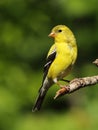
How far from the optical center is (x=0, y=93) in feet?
20.2

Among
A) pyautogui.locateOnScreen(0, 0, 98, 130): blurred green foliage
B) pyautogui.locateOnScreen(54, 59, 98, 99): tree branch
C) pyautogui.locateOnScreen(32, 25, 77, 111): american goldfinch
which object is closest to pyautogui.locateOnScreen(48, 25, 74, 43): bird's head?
pyautogui.locateOnScreen(32, 25, 77, 111): american goldfinch

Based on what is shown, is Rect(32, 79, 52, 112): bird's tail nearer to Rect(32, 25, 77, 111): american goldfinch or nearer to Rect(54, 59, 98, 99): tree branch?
Rect(32, 25, 77, 111): american goldfinch

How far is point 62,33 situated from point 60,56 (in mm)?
187

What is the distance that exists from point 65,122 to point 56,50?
1.53 metres

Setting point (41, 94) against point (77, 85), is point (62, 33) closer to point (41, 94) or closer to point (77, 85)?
point (41, 94)

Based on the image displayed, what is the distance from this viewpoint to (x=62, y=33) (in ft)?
16.0

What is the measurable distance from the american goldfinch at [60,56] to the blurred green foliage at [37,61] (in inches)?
46.7

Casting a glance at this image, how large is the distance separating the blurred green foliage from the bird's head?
55.7 inches

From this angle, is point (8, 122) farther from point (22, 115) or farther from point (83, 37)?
point (83, 37)

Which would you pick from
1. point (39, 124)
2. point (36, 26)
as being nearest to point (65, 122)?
point (39, 124)

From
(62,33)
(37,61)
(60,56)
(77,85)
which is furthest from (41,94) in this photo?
(37,61)

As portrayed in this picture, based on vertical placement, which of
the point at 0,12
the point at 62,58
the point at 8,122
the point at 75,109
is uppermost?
the point at 62,58

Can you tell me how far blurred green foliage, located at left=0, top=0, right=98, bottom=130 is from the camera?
20.6 ft

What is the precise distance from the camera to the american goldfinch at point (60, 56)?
15.5 feet
